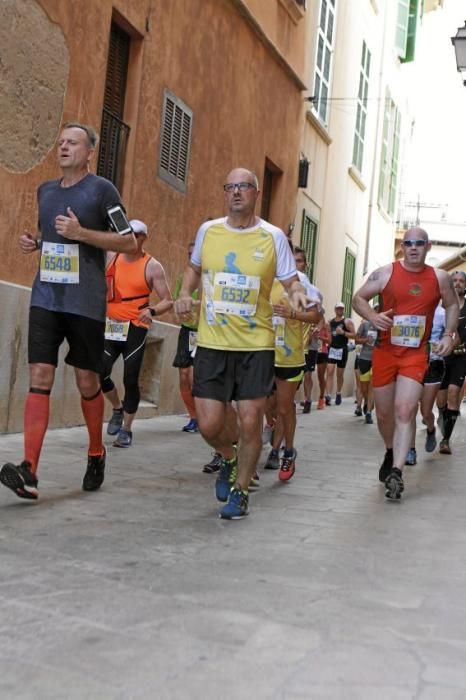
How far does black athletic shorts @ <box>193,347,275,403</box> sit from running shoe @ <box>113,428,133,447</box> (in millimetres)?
2943

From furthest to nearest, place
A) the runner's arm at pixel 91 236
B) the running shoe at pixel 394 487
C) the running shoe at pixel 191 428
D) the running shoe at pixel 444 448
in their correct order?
the running shoe at pixel 444 448
the running shoe at pixel 191 428
the running shoe at pixel 394 487
the runner's arm at pixel 91 236

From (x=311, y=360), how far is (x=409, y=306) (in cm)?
943

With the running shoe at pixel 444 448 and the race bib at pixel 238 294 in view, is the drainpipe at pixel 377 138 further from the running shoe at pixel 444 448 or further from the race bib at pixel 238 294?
the race bib at pixel 238 294

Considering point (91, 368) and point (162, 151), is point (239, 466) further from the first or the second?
point (162, 151)

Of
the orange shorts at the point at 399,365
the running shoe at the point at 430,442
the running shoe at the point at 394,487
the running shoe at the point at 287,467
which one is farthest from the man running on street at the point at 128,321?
the running shoe at the point at 430,442

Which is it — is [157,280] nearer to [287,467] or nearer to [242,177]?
[287,467]

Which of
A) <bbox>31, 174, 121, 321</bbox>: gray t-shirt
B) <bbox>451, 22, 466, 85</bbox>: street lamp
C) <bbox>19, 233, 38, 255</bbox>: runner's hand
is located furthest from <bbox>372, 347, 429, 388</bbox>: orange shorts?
<bbox>451, 22, 466, 85</bbox>: street lamp

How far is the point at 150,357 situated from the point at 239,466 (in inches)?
255

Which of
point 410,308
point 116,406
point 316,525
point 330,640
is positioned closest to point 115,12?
point 116,406

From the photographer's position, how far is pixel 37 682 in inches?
115

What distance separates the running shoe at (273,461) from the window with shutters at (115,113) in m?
3.44

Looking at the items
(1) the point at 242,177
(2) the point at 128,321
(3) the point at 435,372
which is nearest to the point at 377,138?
(3) the point at 435,372

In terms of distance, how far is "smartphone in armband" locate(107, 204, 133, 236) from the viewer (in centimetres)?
591

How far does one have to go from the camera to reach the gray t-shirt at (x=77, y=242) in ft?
19.4
